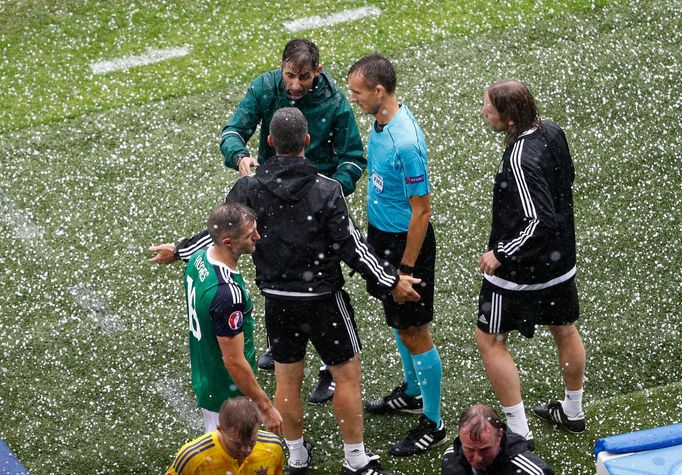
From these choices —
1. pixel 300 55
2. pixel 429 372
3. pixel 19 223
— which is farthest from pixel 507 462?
pixel 19 223

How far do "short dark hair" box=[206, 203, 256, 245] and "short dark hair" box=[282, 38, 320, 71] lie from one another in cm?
128

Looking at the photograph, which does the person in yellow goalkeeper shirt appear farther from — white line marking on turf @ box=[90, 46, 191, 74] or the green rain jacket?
white line marking on turf @ box=[90, 46, 191, 74]

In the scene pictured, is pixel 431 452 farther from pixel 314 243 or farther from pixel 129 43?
pixel 129 43

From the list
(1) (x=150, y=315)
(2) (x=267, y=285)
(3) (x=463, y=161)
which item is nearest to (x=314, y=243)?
(2) (x=267, y=285)

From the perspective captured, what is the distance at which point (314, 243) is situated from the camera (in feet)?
15.8

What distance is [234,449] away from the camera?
13.6ft

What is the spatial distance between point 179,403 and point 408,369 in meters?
1.37

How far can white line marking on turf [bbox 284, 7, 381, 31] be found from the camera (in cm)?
945

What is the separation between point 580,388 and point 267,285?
1862mm

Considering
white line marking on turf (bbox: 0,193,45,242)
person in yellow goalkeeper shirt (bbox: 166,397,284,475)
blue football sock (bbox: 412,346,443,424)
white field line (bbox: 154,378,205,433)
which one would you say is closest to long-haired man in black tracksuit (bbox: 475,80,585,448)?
blue football sock (bbox: 412,346,443,424)

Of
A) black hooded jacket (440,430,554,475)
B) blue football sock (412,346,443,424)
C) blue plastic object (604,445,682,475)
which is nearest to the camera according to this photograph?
black hooded jacket (440,430,554,475)

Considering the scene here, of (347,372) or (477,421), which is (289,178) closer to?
(347,372)

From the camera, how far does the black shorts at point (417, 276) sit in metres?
5.32

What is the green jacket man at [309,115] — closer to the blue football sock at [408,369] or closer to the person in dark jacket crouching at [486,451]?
the blue football sock at [408,369]
